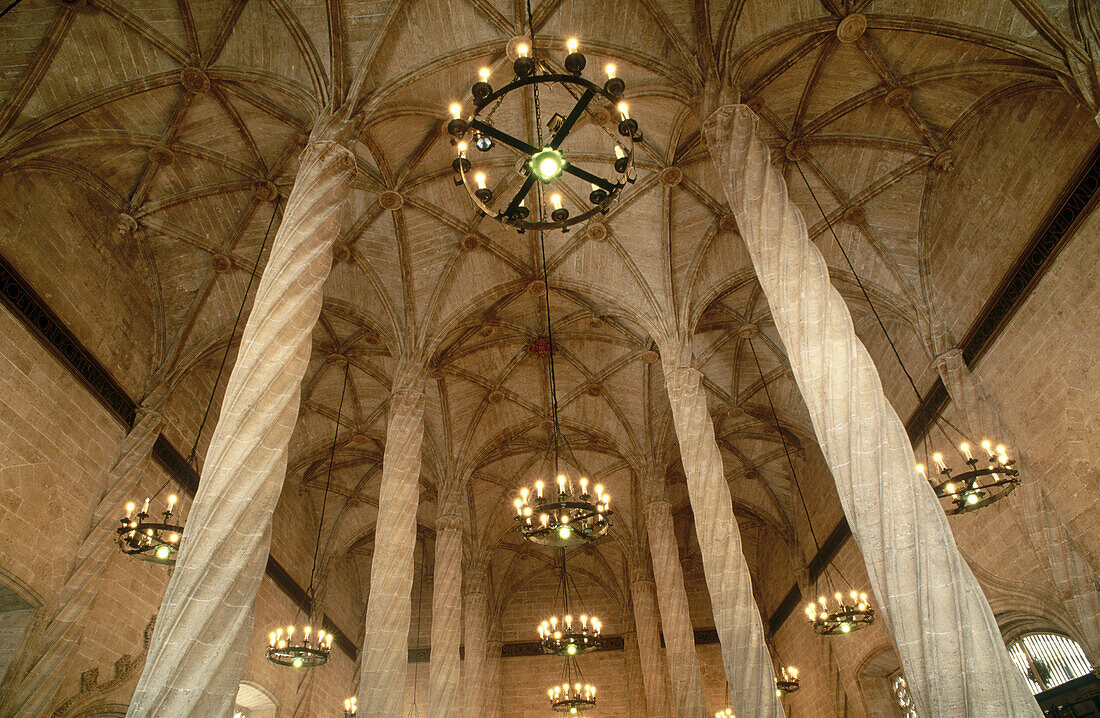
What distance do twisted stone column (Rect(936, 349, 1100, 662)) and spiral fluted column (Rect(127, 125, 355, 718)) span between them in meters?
10.7

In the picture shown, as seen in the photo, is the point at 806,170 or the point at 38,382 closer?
the point at 38,382

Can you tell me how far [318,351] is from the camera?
55.3ft

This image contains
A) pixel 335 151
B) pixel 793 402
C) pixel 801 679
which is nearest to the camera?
pixel 335 151

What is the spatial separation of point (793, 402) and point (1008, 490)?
8848mm

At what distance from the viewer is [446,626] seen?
13.6 metres

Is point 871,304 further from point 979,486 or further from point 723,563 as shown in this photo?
point 723,563

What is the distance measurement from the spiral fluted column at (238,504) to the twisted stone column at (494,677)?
16.9 m

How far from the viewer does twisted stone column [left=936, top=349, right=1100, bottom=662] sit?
9328mm

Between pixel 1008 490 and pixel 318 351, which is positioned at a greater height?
pixel 318 351

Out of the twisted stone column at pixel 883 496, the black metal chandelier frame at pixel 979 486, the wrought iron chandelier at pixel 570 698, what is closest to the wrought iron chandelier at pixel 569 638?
the wrought iron chandelier at pixel 570 698

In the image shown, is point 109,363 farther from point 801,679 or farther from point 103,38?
point 801,679

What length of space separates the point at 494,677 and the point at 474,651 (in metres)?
4.58

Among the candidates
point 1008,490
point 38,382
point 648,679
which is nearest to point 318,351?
point 38,382

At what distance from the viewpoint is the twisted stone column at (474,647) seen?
17859 millimetres
